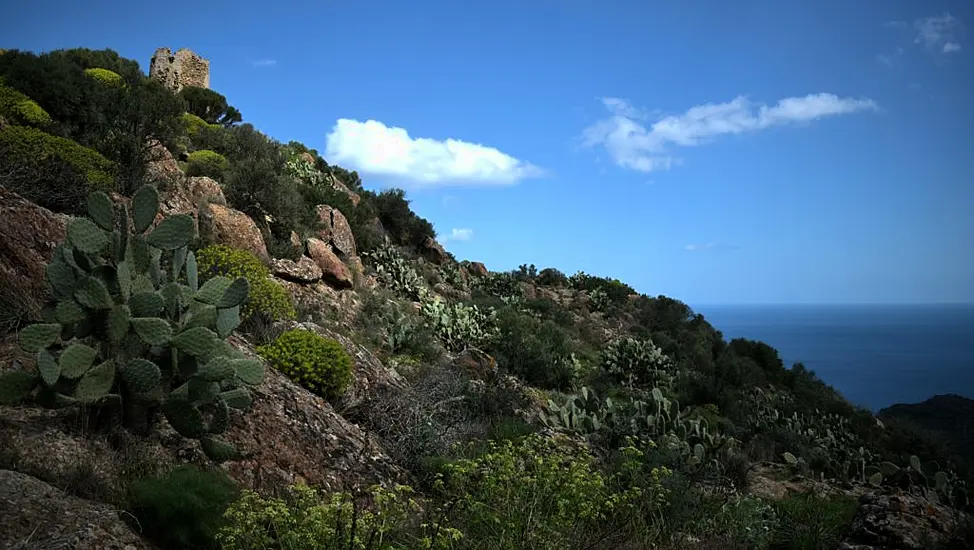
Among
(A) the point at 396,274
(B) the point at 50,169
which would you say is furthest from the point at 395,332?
(B) the point at 50,169

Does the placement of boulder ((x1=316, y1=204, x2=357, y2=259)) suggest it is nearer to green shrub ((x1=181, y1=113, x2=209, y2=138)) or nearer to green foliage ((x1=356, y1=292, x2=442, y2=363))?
green foliage ((x1=356, y1=292, x2=442, y2=363))

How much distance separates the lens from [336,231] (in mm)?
15984

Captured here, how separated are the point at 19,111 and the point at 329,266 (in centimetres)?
703

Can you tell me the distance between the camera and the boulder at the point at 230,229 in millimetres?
11289

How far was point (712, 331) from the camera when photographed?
2355 centimetres

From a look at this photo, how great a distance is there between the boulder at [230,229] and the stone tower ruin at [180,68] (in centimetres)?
2538

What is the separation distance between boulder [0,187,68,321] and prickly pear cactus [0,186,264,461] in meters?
1.45

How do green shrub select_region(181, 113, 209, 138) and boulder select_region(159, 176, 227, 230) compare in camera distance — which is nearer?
boulder select_region(159, 176, 227, 230)

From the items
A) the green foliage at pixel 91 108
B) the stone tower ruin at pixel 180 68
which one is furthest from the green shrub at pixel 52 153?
the stone tower ruin at pixel 180 68

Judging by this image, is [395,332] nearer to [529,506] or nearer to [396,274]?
[396,274]

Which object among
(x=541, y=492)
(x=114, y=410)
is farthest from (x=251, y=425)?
(x=541, y=492)

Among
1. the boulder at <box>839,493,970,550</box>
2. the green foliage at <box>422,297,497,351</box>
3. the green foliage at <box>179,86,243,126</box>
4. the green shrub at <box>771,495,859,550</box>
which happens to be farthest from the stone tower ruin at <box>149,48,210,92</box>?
the boulder at <box>839,493,970,550</box>

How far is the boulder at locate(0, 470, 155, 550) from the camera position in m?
3.12

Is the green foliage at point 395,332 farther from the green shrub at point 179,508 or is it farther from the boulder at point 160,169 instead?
the green shrub at point 179,508
